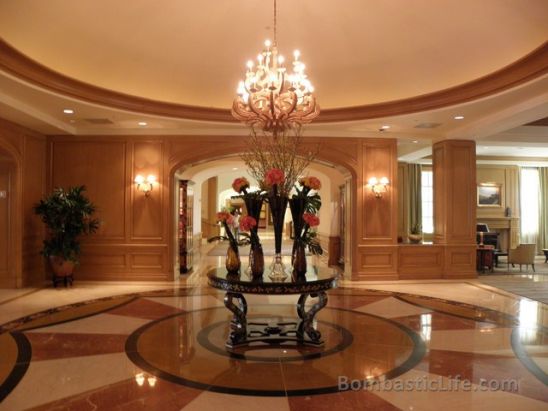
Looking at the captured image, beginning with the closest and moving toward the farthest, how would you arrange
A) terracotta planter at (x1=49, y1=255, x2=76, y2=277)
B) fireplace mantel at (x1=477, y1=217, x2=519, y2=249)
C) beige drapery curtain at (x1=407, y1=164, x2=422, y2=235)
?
terracotta planter at (x1=49, y1=255, x2=76, y2=277), beige drapery curtain at (x1=407, y1=164, x2=422, y2=235), fireplace mantel at (x1=477, y1=217, x2=519, y2=249)

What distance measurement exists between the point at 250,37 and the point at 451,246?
6.32 metres

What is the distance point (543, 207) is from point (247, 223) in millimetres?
13690

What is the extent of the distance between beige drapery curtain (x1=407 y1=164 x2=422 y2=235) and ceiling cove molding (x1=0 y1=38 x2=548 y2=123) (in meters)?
6.55

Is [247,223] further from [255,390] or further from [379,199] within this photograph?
[379,199]

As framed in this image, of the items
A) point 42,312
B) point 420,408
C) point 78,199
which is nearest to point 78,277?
point 78,199

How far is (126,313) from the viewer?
235 inches

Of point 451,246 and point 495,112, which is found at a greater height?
point 495,112

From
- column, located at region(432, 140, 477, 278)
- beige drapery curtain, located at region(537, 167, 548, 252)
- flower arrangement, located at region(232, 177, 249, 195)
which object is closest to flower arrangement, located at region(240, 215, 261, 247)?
flower arrangement, located at region(232, 177, 249, 195)

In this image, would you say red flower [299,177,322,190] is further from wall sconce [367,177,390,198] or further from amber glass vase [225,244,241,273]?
wall sconce [367,177,390,198]

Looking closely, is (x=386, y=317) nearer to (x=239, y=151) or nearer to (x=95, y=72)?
(x=239, y=151)

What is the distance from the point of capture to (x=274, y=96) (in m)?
4.95

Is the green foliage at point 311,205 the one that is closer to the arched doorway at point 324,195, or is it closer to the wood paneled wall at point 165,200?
the arched doorway at point 324,195

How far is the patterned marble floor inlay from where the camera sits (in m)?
3.26

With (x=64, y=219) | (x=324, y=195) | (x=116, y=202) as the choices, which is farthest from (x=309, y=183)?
(x=324, y=195)
